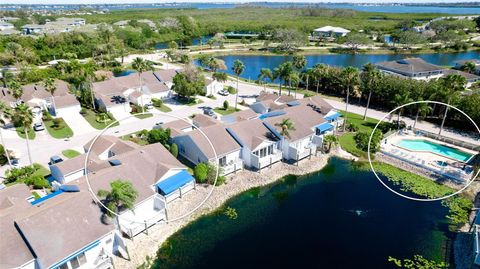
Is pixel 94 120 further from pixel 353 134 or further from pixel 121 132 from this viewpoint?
pixel 353 134

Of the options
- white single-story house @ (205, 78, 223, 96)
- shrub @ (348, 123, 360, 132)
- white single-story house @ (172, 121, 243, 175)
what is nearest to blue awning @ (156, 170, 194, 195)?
white single-story house @ (172, 121, 243, 175)

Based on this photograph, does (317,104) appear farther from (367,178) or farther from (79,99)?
(79,99)

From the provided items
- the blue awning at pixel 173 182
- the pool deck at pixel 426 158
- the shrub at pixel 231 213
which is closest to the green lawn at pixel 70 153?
the blue awning at pixel 173 182

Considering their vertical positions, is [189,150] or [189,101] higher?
[189,150]

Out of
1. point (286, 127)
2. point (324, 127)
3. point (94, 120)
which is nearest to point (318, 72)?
point (324, 127)

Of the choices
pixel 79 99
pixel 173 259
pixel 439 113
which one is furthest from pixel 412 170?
pixel 79 99

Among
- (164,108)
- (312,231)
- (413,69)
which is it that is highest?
(413,69)

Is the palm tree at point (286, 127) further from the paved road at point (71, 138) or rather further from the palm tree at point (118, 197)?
the paved road at point (71, 138)
